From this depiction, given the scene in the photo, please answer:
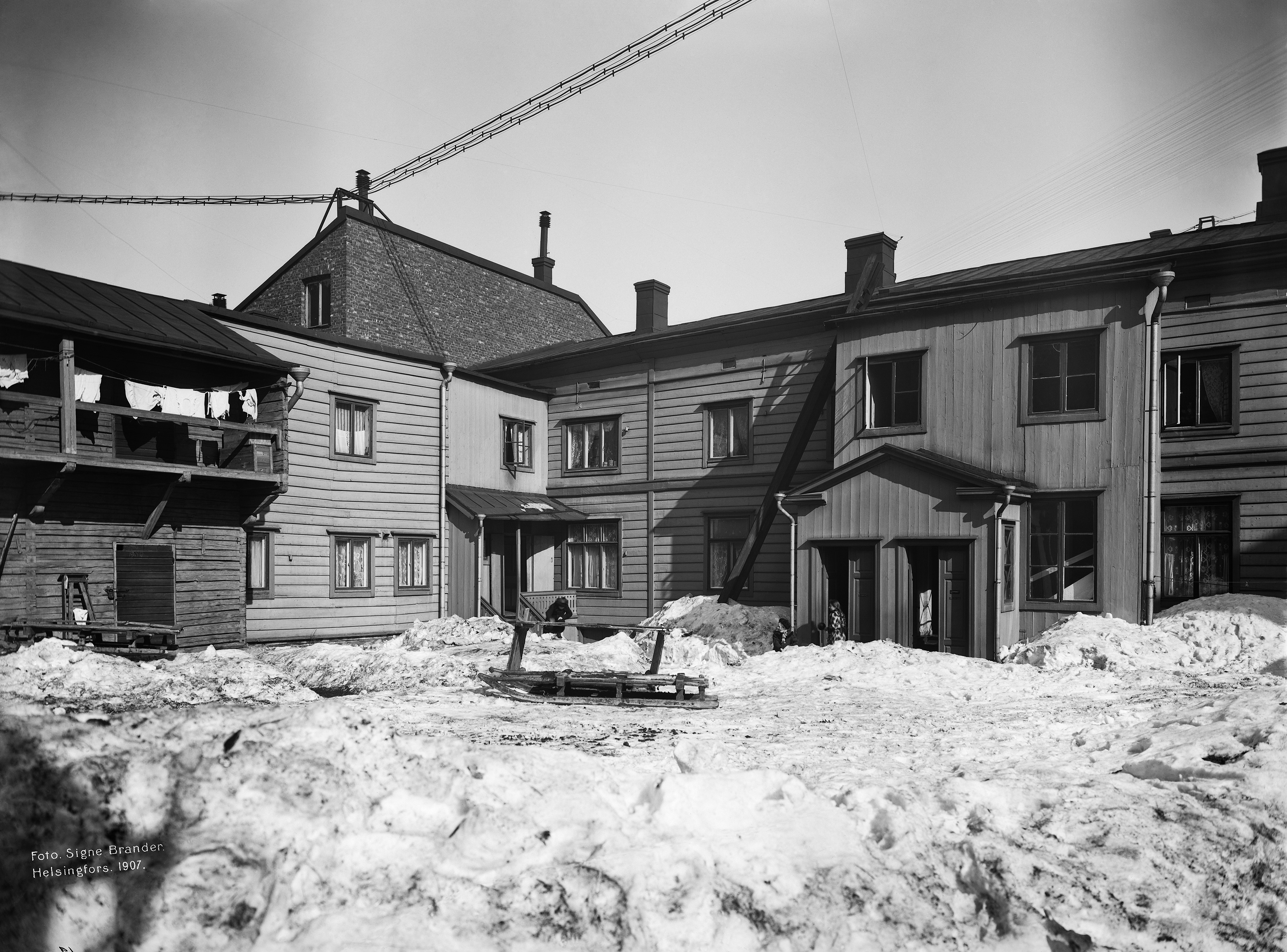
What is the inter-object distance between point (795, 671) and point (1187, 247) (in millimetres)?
10353

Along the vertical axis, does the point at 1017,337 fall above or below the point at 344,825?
above

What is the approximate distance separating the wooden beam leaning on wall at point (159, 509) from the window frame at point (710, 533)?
37.7 feet

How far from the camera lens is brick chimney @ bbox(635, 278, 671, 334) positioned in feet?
94.4

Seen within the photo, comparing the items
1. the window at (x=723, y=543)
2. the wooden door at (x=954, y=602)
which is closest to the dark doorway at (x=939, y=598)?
the wooden door at (x=954, y=602)

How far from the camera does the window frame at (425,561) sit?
2156 centimetres

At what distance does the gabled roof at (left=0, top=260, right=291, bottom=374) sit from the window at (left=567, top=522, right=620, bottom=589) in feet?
30.6

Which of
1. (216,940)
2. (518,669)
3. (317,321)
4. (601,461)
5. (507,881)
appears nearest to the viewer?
(216,940)

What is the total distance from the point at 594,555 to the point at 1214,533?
14.0 metres

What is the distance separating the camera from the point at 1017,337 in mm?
17516

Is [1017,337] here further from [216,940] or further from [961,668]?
[216,940]

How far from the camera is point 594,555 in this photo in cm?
2495

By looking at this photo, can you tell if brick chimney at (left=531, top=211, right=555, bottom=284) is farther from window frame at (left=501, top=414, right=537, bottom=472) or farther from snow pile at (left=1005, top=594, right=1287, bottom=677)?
snow pile at (left=1005, top=594, right=1287, bottom=677)

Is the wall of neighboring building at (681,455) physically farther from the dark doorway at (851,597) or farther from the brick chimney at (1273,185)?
the brick chimney at (1273,185)

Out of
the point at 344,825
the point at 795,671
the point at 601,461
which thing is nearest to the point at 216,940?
the point at 344,825
